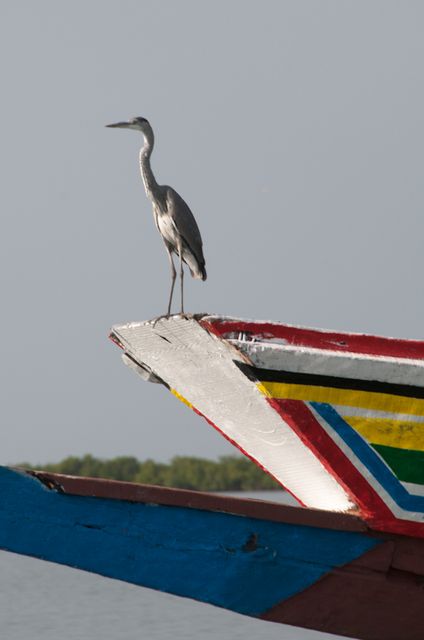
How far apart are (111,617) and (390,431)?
8186 mm

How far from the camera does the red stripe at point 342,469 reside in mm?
6203

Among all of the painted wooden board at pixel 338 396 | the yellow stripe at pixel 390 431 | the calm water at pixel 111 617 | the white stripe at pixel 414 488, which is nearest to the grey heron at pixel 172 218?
the painted wooden board at pixel 338 396

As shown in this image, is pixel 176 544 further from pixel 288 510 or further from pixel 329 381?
pixel 329 381

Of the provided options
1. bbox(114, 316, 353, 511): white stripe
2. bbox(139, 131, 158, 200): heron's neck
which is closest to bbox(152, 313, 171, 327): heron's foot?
bbox(114, 316, 353, 511): white stripe

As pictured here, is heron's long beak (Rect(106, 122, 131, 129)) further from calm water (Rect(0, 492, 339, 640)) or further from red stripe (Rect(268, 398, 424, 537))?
calm water (Rect(0, 492, 339, 640))

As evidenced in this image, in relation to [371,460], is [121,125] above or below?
above

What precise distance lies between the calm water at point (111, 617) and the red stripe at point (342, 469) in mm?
4802

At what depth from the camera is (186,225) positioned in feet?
27.4

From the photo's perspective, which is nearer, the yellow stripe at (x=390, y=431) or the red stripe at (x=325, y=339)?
the red stripe at (x=325, y=339)

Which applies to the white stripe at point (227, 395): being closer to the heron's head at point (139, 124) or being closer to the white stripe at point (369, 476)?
the white stripe at point (369, 476)

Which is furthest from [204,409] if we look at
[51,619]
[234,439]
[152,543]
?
[51,619]

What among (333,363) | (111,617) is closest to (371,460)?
(333,363)

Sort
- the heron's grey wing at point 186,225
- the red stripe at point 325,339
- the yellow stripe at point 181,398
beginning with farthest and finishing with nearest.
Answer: the heron's grey wing at point 186,225 < the yellow stripe at point 181,398 < the red stripe at point 325,339

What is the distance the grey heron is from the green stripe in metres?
2.22
